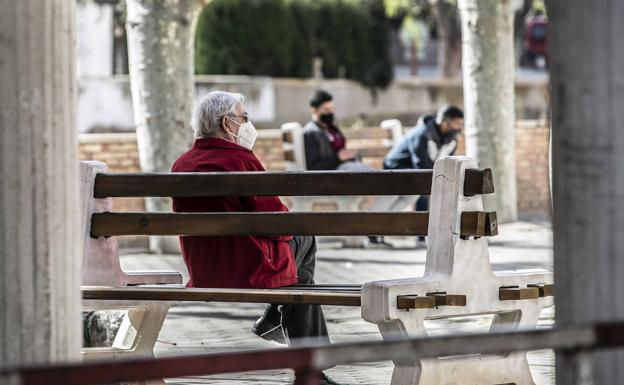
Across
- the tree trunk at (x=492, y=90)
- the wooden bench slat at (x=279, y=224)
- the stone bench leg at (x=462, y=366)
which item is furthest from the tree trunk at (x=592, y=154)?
the tree trunk at (x=492, y=90)

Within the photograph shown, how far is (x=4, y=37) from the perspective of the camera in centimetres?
462

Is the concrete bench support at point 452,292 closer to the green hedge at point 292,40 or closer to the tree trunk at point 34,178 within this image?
the tree trunk at point 34,178

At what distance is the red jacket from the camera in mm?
7379

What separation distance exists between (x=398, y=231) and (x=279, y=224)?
50 cm

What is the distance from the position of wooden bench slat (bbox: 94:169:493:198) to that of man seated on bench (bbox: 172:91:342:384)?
28 cm

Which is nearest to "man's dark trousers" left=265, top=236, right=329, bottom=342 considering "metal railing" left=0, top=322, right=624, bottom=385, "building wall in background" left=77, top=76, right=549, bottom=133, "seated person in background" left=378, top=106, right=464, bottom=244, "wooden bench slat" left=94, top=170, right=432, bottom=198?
"wooden bench slat" left=94, top=170, right=432, bottom=198

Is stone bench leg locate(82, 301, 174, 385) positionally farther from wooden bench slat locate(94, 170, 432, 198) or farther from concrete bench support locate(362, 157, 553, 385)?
concrete bench support locate(362, 157, 553, 385)

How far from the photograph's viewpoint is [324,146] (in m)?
16.4

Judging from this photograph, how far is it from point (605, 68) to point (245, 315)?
281 inches

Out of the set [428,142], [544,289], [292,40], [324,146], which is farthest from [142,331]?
[292,40]

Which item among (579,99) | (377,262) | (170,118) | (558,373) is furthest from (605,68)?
(170,118)

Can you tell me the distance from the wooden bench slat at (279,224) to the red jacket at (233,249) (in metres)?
0.22

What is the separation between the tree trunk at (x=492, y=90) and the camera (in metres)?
19.2

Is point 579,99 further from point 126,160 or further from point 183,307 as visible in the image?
point 126,160
